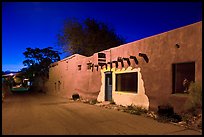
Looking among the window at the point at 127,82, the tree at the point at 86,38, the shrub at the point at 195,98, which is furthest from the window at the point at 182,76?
the tree at the point at 86,38

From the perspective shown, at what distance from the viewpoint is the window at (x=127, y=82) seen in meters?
12.3

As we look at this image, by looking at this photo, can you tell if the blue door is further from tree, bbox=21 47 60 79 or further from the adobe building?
tree, bbox=21 47 60 79

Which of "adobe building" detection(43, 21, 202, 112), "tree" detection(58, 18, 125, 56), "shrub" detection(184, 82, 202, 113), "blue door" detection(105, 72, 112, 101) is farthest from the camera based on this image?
"tree" detection(58, 18, 125, 56)

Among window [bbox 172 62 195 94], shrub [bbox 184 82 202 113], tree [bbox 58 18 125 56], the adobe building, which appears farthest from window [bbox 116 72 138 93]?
tree [bbox 58 18 125 56]

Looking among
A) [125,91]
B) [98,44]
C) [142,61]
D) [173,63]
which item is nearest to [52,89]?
[98,44]

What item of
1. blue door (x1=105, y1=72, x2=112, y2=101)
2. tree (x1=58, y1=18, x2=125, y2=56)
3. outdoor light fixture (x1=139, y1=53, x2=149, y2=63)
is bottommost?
blue door (x1=105, y1=72, x2=112, y2=101)

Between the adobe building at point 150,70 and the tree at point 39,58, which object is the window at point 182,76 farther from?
the tree at point 39,58

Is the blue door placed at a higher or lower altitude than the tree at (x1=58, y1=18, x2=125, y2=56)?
lower

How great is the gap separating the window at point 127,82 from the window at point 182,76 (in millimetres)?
2903

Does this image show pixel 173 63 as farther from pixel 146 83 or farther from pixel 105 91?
pixel 105 91

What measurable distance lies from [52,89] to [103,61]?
54.7 ft

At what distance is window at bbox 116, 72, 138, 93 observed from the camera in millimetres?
12320

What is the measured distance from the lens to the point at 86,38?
90.0 feet

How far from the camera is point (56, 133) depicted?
21.7 ft
